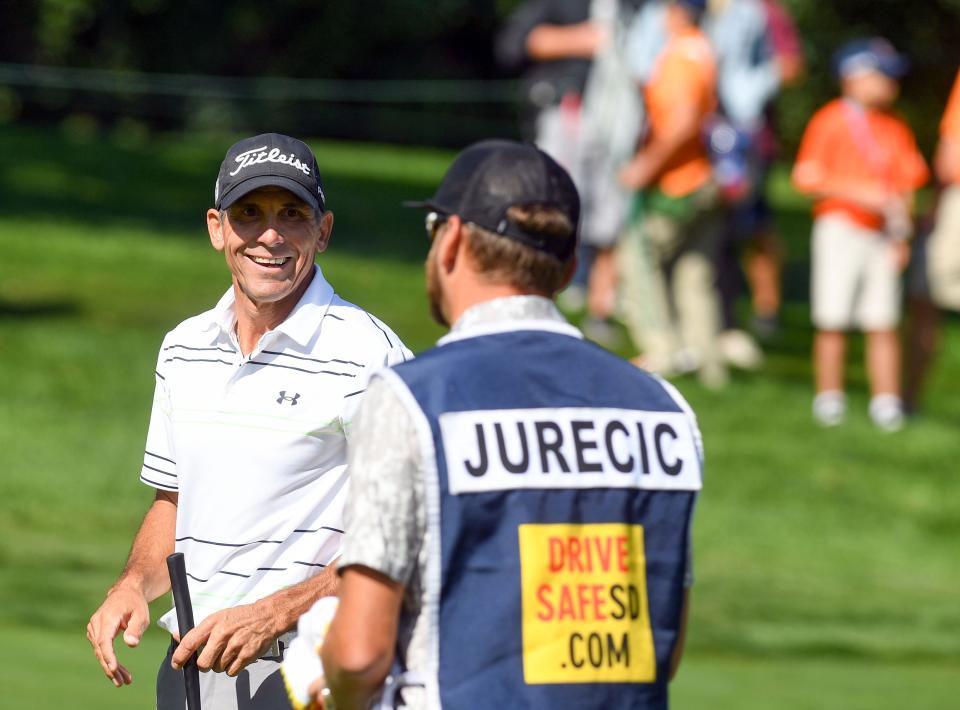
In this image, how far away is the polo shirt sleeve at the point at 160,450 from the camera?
14.1 ft

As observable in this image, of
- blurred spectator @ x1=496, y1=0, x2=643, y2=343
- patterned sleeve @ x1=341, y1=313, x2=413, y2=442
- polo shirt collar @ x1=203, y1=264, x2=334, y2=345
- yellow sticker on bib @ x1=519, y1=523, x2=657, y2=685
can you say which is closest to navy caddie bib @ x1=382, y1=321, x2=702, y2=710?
yellow sticker on bib @ x1=519, y1=523, x2=657, y2=685

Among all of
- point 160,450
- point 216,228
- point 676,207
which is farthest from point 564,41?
point 160,450

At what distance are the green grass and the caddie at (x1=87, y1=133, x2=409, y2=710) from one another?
10.0ft

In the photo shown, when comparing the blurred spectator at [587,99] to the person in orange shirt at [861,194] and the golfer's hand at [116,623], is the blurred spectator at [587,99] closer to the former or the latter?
the person in orange shirt at [861,194]

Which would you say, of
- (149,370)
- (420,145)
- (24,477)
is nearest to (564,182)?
(24,477)

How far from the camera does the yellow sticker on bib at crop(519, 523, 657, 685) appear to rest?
3254mm

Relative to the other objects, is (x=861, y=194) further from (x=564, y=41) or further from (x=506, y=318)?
(x=506, y=318)

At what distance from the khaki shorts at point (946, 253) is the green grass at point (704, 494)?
1104mm

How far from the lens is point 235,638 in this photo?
12.9ft

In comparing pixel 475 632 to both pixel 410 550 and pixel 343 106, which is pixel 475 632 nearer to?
pixel 410 550

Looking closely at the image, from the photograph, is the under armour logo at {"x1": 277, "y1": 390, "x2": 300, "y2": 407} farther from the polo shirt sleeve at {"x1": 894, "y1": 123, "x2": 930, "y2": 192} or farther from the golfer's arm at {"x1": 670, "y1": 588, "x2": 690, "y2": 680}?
the polo shirt sleeve at {"x1": 894, "y1": 123, "x2": 930, "y2": 192}

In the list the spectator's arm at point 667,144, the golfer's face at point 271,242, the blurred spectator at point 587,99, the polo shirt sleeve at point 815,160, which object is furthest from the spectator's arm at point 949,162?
the golfer's face at point 271,242

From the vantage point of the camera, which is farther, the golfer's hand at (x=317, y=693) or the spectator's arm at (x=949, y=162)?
the spectator's arm at (x=949, y=162)

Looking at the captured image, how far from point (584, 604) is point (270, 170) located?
4.25ft
